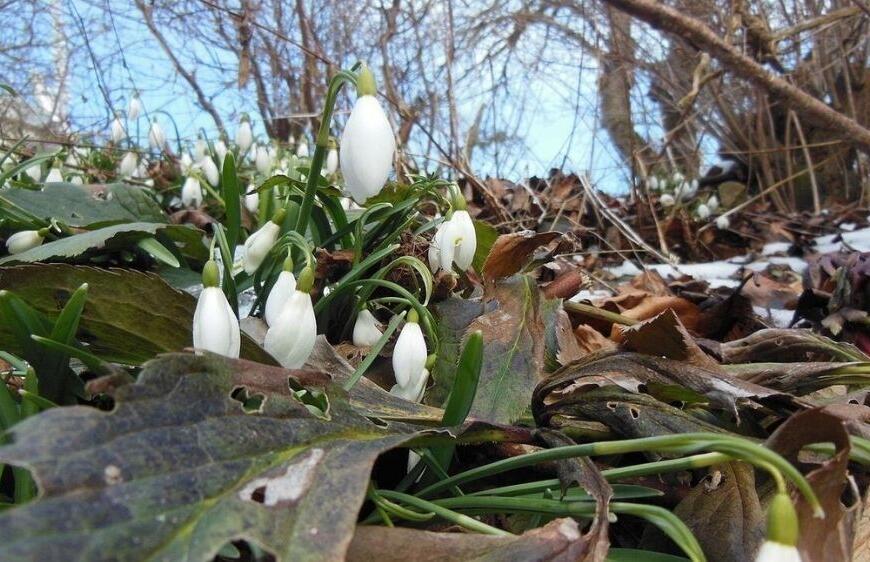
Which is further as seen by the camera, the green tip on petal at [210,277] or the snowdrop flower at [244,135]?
the snowdrop flower at [244,135]

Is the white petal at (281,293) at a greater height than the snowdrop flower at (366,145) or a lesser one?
lesser

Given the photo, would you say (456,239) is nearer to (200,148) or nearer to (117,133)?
(200,148)

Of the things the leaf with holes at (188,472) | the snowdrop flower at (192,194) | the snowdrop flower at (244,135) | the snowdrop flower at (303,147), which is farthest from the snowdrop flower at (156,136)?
the leaf with holes at (188,472)


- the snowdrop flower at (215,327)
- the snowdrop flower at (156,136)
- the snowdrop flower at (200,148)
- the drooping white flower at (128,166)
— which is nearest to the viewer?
the snowdrop flower at (215,327)

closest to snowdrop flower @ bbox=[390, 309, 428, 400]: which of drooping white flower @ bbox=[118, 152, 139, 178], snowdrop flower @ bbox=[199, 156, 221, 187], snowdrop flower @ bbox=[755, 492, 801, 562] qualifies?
snowdrop flower @ bbox=[755, 492, 801, 562]

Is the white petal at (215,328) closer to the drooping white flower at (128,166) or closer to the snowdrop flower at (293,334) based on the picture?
the snowdrop flower at (293,334)

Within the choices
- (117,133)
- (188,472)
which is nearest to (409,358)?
(188,472)

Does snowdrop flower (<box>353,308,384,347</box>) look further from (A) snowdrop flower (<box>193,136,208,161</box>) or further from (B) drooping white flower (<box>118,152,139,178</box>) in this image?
(A) snowdrop flower (<box>193,136,208,161</box>)

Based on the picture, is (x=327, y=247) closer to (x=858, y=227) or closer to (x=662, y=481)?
(x=662, y=481)
